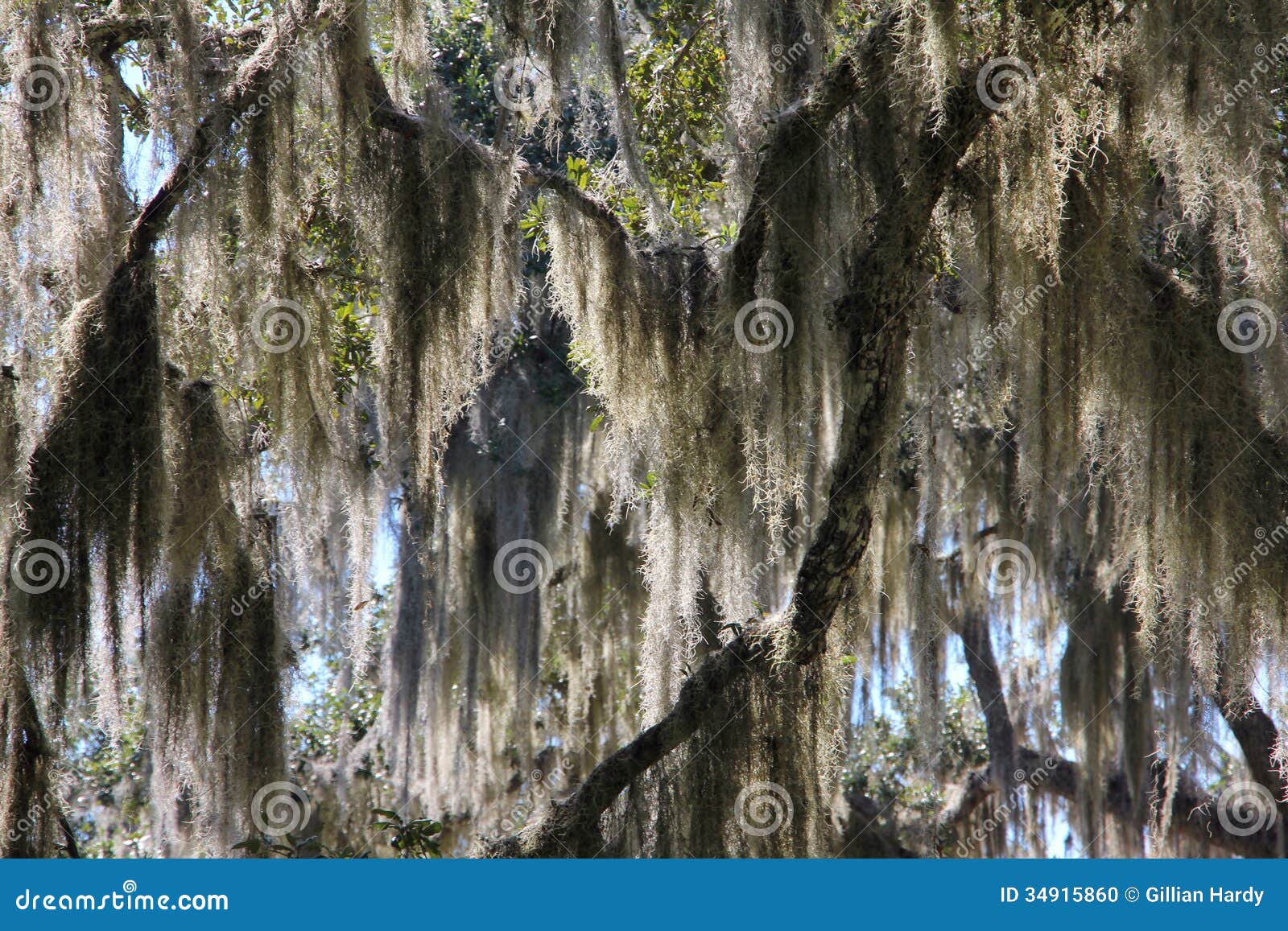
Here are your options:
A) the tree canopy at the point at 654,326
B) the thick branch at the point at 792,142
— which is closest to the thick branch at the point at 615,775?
the tree canopy at the point at 654,326

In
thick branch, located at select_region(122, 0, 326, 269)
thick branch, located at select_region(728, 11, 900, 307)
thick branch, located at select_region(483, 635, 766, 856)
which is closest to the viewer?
thick branch, located at select_region(483, 635, 766, 856)

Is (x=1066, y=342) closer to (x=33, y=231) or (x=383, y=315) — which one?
(x=383, y=315)

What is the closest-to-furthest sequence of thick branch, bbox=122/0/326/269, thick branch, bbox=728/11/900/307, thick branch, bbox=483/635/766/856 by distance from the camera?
thick branch, bbox=483/635/766/856 < thick branch, bbox=728/11/900/307 < thick branch, bbox=122/0/326/269

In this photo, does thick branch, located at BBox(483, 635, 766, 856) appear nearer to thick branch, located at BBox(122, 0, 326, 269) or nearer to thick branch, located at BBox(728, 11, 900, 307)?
thick branch, located at BBox(728, 11, 900, 307)

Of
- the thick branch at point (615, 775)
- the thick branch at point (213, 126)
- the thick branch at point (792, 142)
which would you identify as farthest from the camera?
the thick branch at point (213, 126)

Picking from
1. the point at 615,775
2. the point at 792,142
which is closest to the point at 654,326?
the point at 792,142

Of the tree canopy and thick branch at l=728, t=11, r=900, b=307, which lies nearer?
the tree canopy

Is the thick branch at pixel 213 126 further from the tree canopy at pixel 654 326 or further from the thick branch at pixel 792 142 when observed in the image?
the thick branch at pixel 792 142

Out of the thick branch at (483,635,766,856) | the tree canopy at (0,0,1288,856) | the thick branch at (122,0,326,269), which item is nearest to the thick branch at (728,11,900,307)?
the tree canopy at (0,0,1288,856)

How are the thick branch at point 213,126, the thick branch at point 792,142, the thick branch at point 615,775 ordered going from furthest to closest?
the thick branch at point 213,126 → the thick branch at point 792,142 → the thick branch at point 615,775

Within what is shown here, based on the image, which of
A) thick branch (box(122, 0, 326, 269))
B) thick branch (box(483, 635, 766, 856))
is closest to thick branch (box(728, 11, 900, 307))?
thick branch (box(483, 635, 766, 856))

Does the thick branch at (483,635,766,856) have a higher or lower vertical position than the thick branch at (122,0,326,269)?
lower

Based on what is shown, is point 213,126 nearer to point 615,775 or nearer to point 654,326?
point 654,326

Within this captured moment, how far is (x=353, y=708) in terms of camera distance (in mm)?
9844
